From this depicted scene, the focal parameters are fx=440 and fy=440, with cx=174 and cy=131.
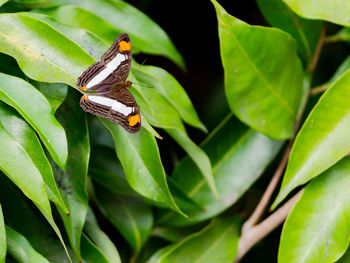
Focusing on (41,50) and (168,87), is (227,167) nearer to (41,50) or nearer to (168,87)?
(168,87)

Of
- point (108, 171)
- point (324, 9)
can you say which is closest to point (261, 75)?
point (324, 9)

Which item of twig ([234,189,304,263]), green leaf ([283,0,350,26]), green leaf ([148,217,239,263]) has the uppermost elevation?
green leaf ([283,0,350,26])

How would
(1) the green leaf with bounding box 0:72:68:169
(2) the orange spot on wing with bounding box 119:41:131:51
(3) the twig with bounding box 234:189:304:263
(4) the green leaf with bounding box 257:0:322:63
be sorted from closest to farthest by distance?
(1) the green leaf with bounding box 0:72:68:169 → (2) the orange spot on wing with bounding box 119:41:131:51 → (3) the twig with bounding box 234:189:304:263 → (4) the green leaf with bounding box 257:0:322:63

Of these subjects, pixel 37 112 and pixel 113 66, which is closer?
pixel 37 112

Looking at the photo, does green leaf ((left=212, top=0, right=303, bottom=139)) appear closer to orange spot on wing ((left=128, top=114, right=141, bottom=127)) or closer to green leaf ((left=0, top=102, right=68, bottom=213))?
orange spot on wing ((left=128, top=114, right=141, bottom=127))

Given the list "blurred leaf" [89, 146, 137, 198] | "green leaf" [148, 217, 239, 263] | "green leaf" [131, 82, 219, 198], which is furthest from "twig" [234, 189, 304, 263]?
"blurred leaf" [89, 146, 137, 198]

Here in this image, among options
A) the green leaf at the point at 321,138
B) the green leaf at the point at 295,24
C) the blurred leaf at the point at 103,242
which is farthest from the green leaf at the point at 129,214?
the green leaf at the point at 295,24
